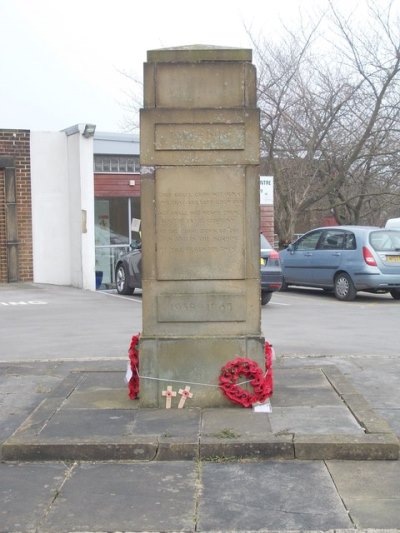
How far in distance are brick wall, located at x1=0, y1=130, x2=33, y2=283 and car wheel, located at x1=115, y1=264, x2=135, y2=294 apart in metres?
2.21

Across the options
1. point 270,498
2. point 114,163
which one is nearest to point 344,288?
point 114,163

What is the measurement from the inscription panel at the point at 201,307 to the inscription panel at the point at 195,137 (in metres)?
1.17

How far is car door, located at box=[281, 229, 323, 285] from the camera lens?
15883 millimetres

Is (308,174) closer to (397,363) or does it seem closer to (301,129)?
(301,129)

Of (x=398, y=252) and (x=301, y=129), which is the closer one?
(x=398, y=252)

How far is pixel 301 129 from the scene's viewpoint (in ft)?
83.3

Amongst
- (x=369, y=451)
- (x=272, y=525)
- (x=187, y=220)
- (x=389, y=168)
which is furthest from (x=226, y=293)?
(x=389, y=168)

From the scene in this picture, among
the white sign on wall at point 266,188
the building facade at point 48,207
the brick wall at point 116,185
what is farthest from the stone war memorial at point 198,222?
the white sign on wall at point 266,188

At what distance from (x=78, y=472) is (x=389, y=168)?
81.3ft

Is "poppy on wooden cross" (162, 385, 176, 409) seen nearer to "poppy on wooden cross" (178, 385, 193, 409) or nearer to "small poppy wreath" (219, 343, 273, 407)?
"poppy on wooden cross" (178, 385, 193, 409)

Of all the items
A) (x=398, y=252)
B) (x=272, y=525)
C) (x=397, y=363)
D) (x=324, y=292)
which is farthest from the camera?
(x=324, y=292)

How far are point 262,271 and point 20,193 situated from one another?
6406mm

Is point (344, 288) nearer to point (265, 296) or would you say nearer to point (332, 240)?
point (332, 240)

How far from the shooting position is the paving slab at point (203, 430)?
15.2 feet
